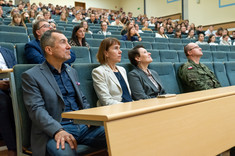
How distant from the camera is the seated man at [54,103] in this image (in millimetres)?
504

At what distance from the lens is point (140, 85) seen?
2.93ft

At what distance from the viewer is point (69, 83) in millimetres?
662

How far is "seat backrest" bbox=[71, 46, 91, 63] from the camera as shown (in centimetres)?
120

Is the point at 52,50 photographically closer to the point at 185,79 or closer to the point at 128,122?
the point at 128,122

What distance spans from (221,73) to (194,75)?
1.17 feet

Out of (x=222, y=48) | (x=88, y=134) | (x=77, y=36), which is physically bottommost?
(x=88, y=134)

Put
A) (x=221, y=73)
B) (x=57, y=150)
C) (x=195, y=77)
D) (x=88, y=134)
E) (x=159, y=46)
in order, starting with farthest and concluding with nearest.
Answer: (x=159, y=46)
(x=221, y=73)
(x=195, y=77)
(x=88, y=134)
(x=57, y=150)

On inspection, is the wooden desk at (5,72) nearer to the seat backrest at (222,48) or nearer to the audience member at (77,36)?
the audience member at (77,36)

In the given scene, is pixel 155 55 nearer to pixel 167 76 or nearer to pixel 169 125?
pixel 167 76

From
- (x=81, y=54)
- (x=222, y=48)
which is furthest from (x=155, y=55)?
(x=222, y=48)

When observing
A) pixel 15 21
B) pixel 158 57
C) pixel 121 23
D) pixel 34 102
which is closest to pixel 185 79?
pixel 158 57

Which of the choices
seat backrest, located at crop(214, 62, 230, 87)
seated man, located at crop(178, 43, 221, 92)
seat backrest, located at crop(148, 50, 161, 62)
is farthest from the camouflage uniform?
seat backrest, located at crop(148, 50, 161, 62)

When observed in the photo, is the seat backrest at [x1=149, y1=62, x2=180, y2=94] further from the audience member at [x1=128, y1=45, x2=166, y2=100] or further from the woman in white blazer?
the woman in white blazer

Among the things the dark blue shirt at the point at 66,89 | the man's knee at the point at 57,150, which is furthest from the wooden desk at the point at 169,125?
the dark blue shirt at the point at 66,89
